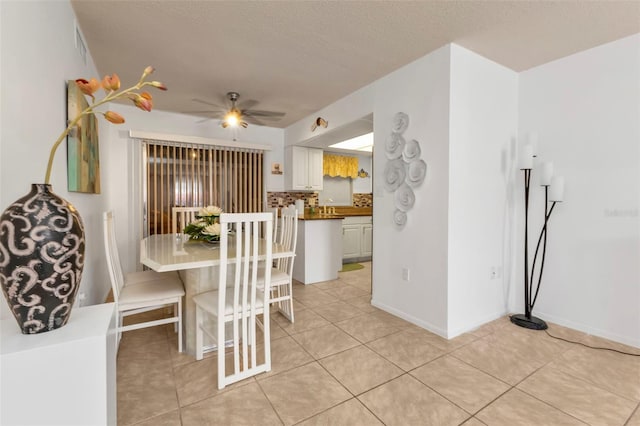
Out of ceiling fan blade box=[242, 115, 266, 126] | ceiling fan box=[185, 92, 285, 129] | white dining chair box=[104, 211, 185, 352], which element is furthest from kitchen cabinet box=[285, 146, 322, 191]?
white dining chair box=[104, 211, 185, 352]

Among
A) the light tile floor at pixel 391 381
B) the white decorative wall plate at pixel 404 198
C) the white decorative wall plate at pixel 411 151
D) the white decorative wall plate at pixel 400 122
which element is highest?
the white decorative wall plate at pixel 400 122

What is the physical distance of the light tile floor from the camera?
151 centimetres

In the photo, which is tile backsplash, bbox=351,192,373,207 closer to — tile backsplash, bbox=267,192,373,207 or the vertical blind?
tile backsplash, bbox=267,192,373,207

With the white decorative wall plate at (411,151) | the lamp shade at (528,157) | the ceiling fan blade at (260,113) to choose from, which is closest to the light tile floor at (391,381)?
the lamp shade at (528,157)

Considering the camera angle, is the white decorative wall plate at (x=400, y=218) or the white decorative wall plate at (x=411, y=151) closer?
the white decorative wall plate at (x=411, y=151)

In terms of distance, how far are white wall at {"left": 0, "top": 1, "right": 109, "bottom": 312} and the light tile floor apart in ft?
3.01

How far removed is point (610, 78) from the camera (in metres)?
2.33

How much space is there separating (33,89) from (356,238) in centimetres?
464

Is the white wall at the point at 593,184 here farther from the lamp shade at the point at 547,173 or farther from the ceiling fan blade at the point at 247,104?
the ceiling fan blade at the point at 247,104

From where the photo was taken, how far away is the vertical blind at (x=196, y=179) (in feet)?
13.1

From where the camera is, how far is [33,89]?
4.51 feet

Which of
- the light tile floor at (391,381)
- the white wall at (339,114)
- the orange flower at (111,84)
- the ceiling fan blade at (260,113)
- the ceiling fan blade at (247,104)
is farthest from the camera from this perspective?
the ceiling fan blade at (260,113)

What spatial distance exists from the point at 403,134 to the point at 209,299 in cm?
220

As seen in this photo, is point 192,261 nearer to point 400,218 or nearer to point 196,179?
point 400,218
